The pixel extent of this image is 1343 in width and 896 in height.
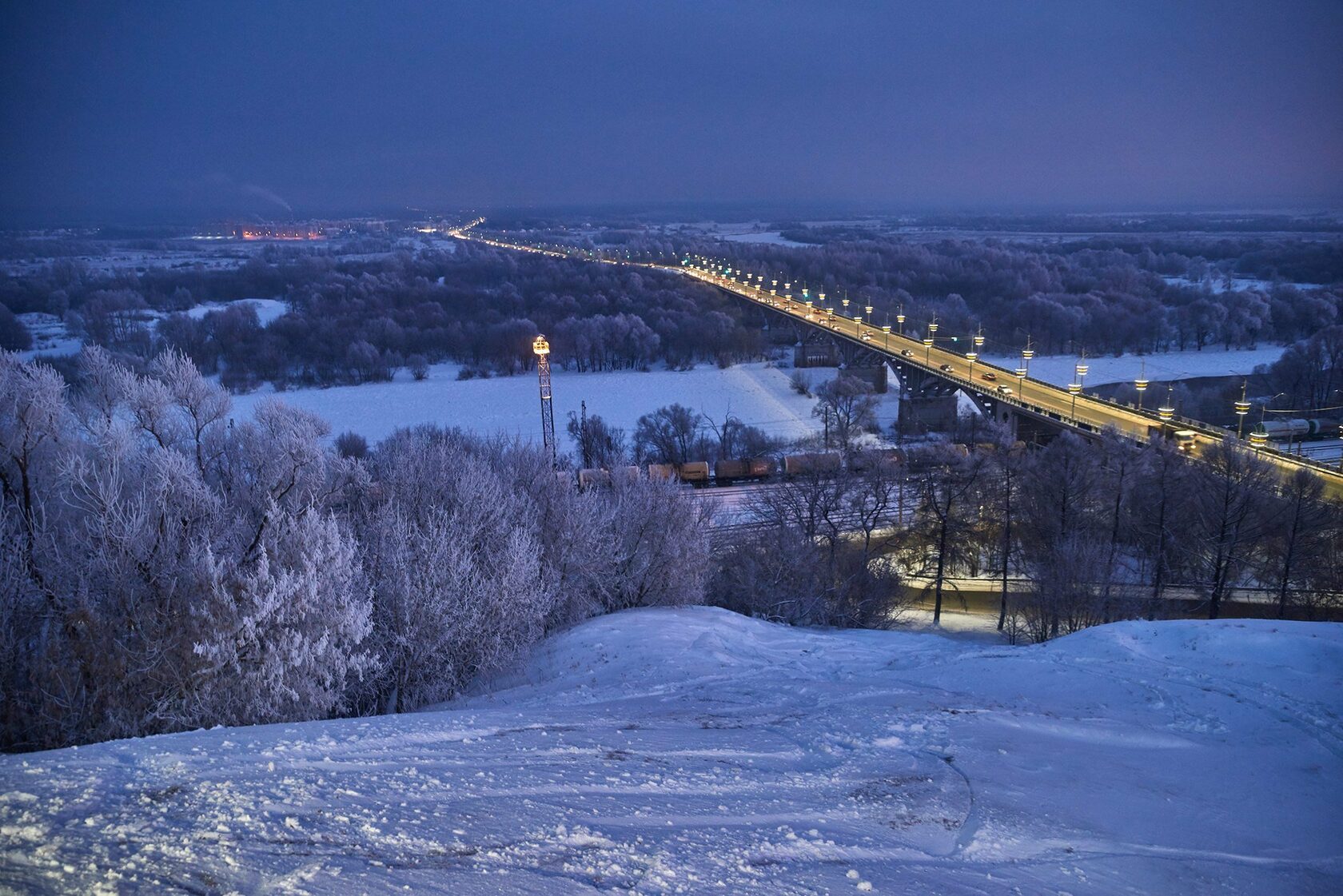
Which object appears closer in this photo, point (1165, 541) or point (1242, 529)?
point (1242, 529)

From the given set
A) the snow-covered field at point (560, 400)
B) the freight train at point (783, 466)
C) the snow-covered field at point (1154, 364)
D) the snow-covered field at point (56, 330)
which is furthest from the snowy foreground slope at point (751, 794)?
the snow-covered field at point (1154, 364)

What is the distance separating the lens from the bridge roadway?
29905mm

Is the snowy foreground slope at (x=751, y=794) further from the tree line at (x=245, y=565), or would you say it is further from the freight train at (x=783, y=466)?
the freight train at (x=783, y=466)

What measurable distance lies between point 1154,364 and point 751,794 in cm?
6141

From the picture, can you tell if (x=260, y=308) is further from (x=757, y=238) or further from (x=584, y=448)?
(x=757, y=238)

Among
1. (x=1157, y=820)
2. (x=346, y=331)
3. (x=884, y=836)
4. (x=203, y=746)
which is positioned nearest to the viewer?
(x=884, y=836)

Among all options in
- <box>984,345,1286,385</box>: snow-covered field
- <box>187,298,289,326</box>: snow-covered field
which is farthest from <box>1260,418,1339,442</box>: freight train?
<box>187,298,289,326</box>: snow-covered field

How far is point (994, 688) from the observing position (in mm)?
11602

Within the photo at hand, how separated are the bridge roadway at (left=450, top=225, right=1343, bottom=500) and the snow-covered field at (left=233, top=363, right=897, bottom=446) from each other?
3.72m

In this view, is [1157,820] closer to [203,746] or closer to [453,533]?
[203,746]

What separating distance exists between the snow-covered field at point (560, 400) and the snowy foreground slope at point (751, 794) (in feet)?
112

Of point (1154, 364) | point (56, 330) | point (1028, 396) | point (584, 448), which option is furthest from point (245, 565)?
point (1154, 364)

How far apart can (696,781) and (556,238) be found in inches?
6606

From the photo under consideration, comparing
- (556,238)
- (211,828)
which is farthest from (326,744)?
(556,238)
